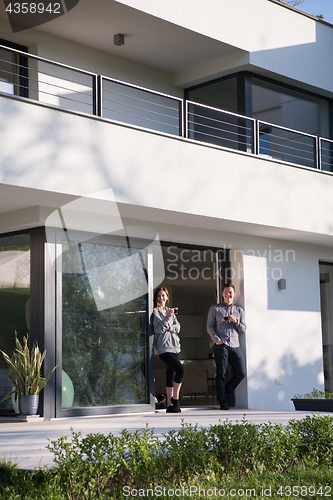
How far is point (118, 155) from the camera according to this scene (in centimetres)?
793

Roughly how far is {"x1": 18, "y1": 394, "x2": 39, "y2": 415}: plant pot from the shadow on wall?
3.96 m

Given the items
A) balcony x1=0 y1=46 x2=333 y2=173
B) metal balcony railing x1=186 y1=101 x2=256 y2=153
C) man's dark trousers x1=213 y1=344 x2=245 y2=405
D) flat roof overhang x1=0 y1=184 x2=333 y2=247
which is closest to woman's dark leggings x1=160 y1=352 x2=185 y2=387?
man's dark trousers x1=213 y1=344 x2=245 y2=405

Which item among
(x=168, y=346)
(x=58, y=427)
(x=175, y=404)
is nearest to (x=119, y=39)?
(x=168, y=346)

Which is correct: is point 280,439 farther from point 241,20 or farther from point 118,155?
point 241,20

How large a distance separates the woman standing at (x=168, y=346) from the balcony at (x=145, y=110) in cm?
250

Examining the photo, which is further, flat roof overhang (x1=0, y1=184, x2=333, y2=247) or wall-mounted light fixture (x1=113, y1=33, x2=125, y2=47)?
wall-mounted light fixture (x1=113, y1=33, x2=125, y2=47)

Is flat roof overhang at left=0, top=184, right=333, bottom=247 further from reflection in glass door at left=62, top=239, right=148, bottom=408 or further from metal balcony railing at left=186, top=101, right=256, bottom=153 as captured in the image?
metal balcony railing at left=186, top=101, right=256, bottom=153

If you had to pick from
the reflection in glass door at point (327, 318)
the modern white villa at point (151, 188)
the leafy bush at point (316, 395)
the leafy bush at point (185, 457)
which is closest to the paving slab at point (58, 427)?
the leafy bush at point (185, 457)

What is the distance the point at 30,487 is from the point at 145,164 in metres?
5.01

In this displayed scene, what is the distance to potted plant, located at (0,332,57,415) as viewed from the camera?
750 centimetres

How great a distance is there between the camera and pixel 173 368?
874 cm

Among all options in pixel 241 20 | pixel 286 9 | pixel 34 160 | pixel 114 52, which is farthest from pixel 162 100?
pixel 34 160

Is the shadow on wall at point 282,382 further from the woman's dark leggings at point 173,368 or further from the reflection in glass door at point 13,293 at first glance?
the reflection in glass door at point 13,293

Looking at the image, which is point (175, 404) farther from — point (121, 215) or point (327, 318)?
point (327, 318)
